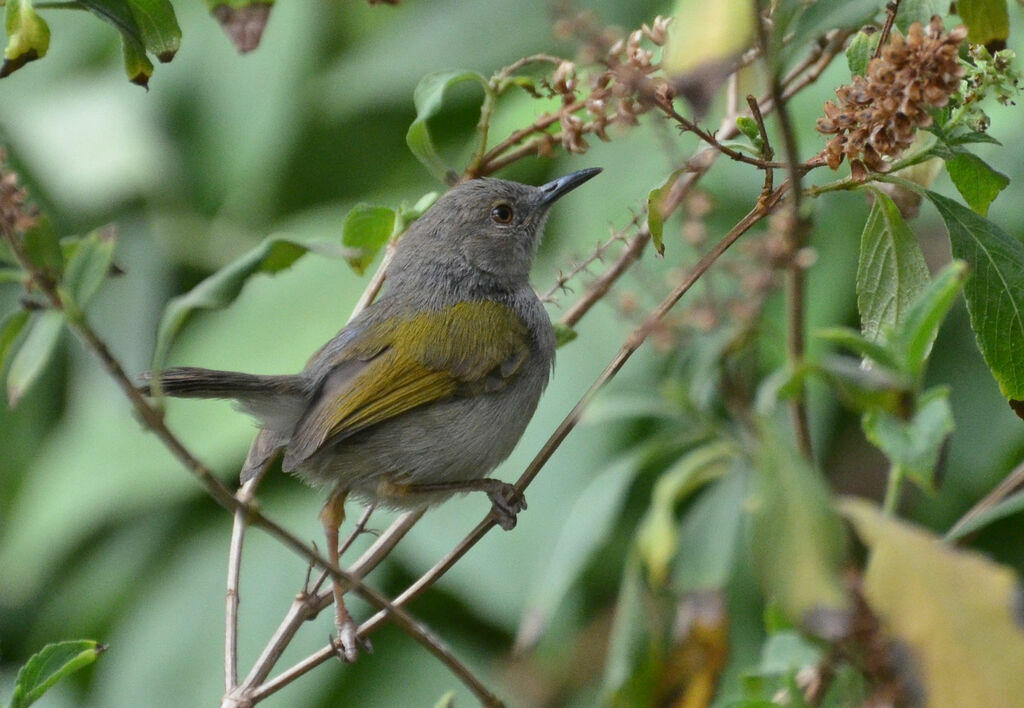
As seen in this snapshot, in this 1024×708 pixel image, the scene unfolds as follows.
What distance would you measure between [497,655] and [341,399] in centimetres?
185

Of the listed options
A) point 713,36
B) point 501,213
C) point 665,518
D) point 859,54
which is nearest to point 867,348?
point 665,518

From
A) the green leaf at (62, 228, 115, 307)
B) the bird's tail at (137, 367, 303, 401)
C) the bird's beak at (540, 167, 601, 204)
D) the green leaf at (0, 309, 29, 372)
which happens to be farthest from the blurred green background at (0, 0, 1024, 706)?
the green leaf at (62, 228, 115, 307)

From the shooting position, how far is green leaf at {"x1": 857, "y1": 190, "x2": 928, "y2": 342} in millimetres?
1861

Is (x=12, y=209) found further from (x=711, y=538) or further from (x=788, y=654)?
(x=788, y=654)

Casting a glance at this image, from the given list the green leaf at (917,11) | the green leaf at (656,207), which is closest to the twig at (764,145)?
the green leaf at (656,207)

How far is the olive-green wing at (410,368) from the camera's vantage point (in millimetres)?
3117

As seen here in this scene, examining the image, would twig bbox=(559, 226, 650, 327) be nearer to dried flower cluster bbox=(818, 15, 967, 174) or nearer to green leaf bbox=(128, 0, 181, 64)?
dried flower cluster bbox=(818, 15, 967, 174)

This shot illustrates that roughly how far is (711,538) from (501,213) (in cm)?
237

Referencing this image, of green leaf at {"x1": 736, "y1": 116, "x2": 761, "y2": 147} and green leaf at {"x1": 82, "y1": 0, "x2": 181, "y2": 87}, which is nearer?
green leaf at {"x1": 736, "y1": 116, "x2": 761, "y2": 147}

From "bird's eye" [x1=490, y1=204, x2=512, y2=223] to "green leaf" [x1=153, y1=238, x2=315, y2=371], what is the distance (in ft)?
5.46

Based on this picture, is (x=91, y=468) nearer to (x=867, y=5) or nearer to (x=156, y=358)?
(x=156, y=358)

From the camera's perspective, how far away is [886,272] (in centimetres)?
189

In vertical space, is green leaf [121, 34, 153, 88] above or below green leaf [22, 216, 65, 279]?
above

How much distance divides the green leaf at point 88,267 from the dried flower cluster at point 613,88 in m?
0.73
